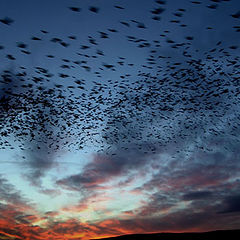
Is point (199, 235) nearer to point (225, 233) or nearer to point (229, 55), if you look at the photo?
point (225, 233)

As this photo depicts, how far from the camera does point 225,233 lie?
9.81 meters

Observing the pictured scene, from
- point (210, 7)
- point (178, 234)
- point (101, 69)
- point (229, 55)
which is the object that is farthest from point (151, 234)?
point (229, 55)

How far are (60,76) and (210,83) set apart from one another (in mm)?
9301

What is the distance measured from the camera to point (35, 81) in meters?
15.9

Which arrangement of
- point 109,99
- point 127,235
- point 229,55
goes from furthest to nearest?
point 109,99, point 229,55, point 127,235

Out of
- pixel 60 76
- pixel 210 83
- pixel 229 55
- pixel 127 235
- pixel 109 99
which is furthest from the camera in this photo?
pixel 109 99

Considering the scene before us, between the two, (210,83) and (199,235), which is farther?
(210,83)

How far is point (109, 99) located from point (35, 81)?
17.3 feet

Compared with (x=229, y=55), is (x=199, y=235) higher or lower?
lower

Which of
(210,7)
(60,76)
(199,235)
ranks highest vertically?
(210,7)

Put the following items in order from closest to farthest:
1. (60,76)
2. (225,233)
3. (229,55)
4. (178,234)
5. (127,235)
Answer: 1. (225,233)
2. (178,234)
3. (127,235)
4. (60,76)
5. (229,55)

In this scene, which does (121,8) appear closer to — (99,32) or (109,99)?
(99,32)

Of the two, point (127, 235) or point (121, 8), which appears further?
point (127, 235)

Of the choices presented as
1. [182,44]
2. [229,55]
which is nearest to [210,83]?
[229,55]
